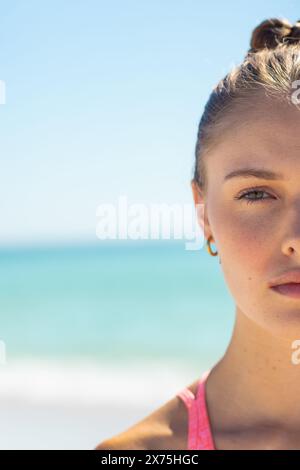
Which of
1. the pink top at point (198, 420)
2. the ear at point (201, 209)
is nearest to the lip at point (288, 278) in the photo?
the ear at point (201, 209)

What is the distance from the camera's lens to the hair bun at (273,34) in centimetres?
258

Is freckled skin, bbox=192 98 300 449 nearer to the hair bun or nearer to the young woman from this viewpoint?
the young woman

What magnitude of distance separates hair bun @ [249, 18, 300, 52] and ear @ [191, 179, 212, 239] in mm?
621

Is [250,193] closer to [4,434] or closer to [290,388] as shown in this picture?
[290,388]

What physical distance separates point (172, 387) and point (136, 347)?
2.07 m

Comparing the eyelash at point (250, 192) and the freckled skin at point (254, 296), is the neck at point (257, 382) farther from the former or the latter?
the eyelash at point (250, 192)

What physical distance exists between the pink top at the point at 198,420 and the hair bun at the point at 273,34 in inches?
50.7

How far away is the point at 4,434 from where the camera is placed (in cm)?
602

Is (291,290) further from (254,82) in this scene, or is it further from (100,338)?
(100,338)

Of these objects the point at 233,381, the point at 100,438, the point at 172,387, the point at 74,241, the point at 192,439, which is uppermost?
the point at 233,381

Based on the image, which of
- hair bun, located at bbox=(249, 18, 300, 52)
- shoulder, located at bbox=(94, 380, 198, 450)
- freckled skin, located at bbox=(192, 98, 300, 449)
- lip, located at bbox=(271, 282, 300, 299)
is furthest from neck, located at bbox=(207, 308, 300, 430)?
hair bun, located at bbox=(249, 18, 300, 52)

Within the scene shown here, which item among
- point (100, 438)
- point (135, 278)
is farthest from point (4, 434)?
point (135, 278)

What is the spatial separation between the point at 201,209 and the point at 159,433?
78 cm

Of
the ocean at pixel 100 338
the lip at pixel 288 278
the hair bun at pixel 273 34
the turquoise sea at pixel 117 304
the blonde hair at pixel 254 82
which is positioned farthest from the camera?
the turquoise sea at pixel 117 304
